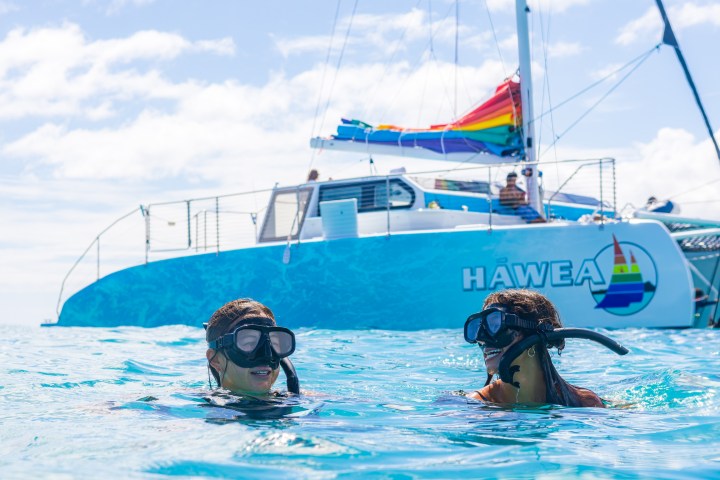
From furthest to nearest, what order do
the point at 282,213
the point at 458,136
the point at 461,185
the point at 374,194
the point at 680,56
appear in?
the point at 458,136 < the point at 461,185 < the point at 282,213 < the point at 374,194 < the point at 680,56

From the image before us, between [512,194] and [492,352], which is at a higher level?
[512,194]

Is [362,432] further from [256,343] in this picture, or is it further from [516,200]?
[516,200]

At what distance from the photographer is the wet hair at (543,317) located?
377cm

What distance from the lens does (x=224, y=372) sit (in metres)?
3.87

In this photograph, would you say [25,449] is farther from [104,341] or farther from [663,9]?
[663,9]

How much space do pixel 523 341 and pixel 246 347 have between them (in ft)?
3.88

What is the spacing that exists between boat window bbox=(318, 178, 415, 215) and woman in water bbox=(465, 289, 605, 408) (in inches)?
365

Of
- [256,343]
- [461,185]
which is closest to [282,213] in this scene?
[461,185]

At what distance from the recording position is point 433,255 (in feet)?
37.9

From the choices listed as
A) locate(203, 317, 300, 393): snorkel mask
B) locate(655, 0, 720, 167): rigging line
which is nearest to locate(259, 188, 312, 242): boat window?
locate(655, 0, 720, 167): rigging line

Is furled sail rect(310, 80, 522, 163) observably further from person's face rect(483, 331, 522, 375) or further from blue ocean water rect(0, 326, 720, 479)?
person's face rect(483, 331, 522, 375)

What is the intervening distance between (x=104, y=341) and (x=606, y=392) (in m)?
6.56

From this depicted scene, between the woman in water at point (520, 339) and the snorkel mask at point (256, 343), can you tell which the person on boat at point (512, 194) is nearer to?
the woman in water at point (520, 339)

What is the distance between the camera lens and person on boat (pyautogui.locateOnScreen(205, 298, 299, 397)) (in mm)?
3750
